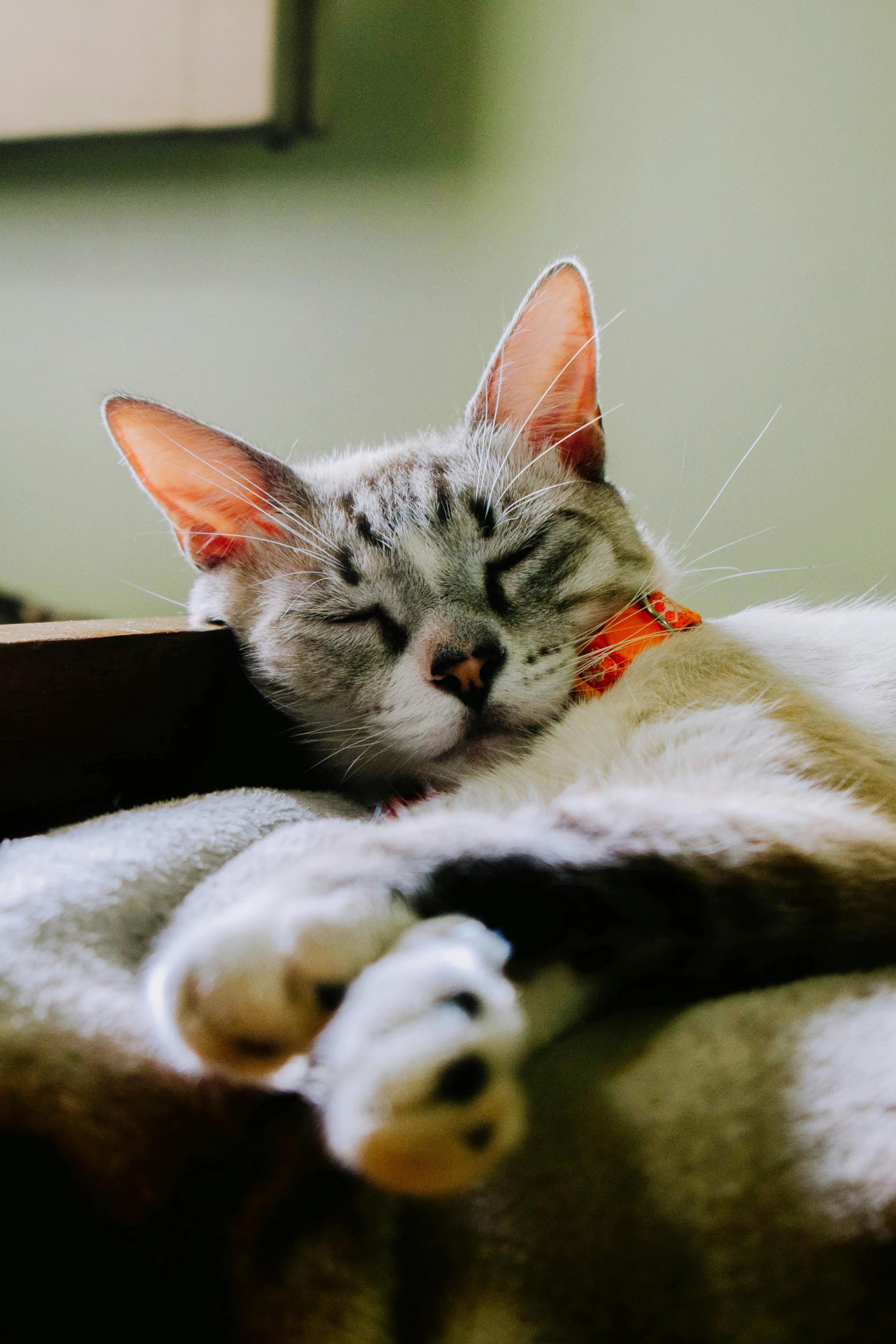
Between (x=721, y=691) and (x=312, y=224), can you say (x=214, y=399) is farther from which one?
(x=721, y=691)

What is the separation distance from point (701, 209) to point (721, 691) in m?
1.38

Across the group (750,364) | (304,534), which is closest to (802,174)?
(750,364)

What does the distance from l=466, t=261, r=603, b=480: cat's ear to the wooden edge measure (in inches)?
19.9

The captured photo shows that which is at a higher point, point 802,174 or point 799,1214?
point 802,174

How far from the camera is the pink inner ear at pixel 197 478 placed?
3.45 ft

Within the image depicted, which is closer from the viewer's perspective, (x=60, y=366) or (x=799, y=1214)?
(x=799, y=1214)

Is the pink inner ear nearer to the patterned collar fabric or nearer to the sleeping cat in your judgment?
the sleeping cat

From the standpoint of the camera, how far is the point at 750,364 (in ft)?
5.78

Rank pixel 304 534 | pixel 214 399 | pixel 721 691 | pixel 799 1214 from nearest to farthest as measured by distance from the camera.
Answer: pixel 799 1214
pixel 721 691
pixel 304 534
pixel 214 399

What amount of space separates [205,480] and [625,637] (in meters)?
0.59

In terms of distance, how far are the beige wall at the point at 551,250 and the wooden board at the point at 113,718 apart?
3.93ft

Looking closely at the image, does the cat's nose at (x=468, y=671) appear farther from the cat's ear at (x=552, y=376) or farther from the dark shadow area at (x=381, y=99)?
the dark shadow area at (x=381, y=99)

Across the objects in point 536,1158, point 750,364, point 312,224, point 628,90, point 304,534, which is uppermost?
point 628,90

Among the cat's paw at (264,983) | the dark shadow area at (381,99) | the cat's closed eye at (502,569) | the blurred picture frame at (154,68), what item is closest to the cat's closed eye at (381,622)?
the cat's closed eye at (502,569)
